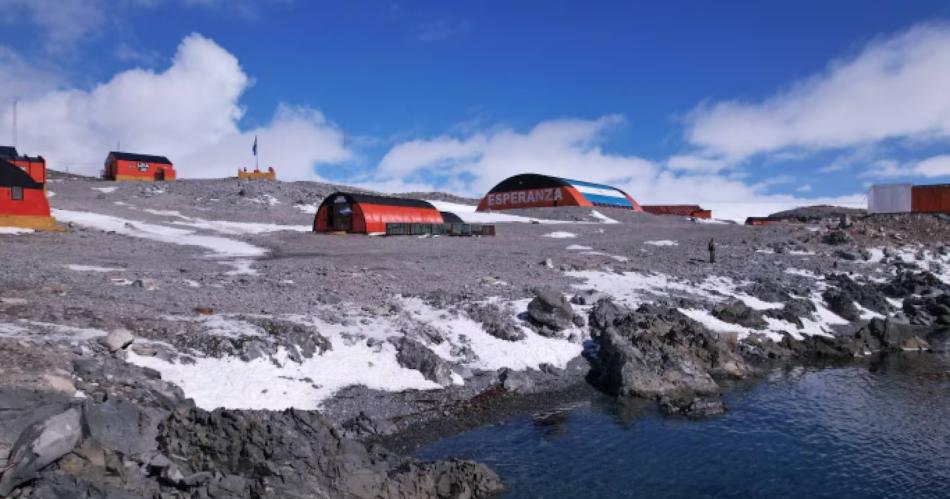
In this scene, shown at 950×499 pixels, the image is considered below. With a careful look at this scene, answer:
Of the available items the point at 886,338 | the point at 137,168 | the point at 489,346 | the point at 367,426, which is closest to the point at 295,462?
the point at 367,426

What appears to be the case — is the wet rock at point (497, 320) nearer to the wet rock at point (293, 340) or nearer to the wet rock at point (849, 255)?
the wet rock at point (293, 340)

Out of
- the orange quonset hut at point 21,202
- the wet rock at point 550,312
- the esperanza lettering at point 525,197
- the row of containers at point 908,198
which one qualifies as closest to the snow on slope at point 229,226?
the orange quonset hut at point 21,202

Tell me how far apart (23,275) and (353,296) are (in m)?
11.3

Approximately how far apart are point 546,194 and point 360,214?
37.0 metres

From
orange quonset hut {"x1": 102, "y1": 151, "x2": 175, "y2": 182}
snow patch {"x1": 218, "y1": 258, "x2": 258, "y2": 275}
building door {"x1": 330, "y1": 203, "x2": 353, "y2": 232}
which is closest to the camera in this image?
snow patch {"x1": 218, "y1": 258, "x2": 258, "y2": 275}

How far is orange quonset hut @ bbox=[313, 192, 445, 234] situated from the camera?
46062mm

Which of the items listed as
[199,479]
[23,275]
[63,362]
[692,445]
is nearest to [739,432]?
[692,445]

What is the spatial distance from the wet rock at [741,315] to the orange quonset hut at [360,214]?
27.1m

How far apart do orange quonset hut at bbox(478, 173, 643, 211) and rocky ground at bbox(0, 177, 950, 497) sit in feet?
106

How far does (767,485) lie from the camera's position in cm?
1261

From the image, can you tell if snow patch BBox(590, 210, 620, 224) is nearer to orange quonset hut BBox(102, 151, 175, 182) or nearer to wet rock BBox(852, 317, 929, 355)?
wet rock BBox(852, 317, 929, 355)

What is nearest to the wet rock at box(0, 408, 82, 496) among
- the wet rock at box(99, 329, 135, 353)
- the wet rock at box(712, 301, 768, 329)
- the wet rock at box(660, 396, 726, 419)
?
the wet rock at box(99, 329, 135, 353)

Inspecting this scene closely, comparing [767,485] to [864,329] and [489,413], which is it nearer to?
[489,413]

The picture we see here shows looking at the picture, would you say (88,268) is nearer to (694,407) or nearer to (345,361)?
(345,361)
